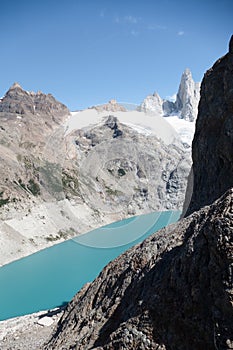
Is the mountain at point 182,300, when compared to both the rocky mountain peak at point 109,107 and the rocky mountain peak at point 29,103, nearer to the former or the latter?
the rocky mountain peak at point 29,103

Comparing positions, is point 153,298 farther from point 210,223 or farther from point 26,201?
point 26,201

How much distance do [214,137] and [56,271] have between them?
37.0 metres

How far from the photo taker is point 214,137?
2094 cm

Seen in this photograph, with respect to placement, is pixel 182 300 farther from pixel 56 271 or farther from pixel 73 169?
pixel 73 169

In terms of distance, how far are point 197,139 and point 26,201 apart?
58.9 m

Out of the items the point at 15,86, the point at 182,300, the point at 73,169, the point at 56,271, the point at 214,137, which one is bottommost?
the point at 56,271

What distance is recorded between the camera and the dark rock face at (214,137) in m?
18.0

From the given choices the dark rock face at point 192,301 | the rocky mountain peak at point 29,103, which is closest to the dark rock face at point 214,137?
the dark rock face at point 192,301

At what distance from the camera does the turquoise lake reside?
37062mm

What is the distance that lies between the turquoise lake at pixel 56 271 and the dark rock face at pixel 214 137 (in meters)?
22.9

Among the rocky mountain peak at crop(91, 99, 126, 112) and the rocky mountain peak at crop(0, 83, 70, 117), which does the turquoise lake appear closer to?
the rocky mountain peak at crop(0, 83, 70, 117)

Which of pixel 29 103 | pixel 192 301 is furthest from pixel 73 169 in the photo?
pixel 192 301

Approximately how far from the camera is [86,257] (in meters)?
56.3

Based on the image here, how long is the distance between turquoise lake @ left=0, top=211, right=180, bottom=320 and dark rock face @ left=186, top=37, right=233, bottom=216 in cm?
2290
